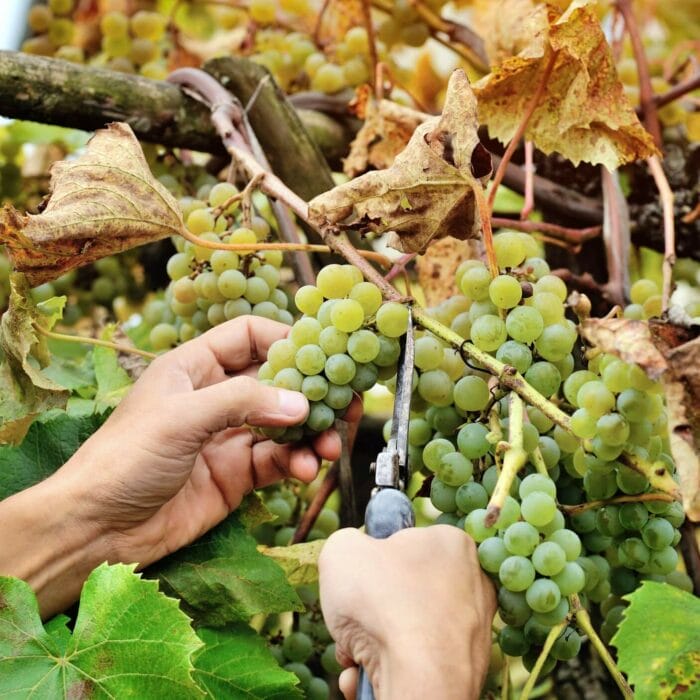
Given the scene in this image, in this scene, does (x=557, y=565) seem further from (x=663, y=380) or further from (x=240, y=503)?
(x=240, y=503)

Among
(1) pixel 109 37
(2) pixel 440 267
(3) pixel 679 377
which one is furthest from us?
(1) pixel 109 37

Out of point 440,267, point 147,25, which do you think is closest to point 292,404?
point 440,267

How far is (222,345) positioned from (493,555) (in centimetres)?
41

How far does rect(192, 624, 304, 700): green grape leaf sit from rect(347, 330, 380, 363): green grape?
330 millimetres

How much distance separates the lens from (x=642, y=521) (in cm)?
71

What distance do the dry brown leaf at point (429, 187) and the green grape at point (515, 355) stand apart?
0.14 meters

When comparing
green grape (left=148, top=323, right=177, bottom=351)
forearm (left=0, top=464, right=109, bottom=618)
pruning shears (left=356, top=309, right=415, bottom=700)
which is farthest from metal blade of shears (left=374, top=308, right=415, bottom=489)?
green grape (left=148, top=323, right=177, bottom=351)

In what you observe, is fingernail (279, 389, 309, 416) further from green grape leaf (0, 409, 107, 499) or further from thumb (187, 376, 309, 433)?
green grape leaf (0, 409, 107, 499)

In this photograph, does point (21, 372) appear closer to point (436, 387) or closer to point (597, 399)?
point (436, 387)

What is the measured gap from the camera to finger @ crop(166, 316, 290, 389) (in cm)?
93

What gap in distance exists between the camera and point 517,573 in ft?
2.06

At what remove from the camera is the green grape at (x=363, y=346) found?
2.39ft

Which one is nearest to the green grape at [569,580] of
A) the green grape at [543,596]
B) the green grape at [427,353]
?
the green grape at [543,596]

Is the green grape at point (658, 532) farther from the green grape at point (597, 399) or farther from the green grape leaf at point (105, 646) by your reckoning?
the green grape leaf at point (105, 646)
